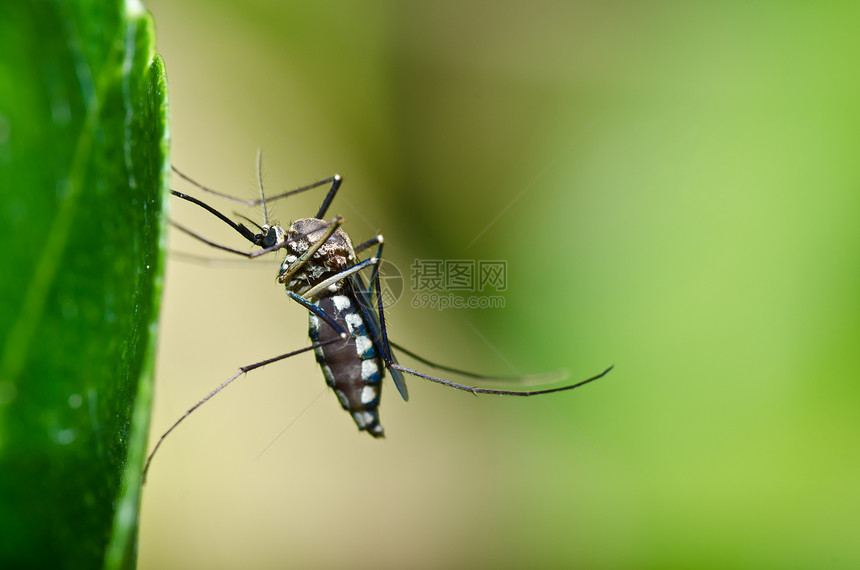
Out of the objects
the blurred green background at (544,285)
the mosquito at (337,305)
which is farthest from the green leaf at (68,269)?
the blurred green background at (544,285)

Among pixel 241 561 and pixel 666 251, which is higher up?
pixel 666 251

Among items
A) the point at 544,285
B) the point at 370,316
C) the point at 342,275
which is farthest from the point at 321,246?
the point at 544,285

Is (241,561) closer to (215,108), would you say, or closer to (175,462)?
(175,462)

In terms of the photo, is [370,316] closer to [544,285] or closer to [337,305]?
[337,305]

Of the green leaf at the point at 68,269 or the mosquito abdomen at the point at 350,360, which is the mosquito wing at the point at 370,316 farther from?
the green leaf at the point at 68,269

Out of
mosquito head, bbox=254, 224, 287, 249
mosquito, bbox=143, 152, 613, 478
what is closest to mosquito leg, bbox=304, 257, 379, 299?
mosquito, bbox=143, 152, 613, 478

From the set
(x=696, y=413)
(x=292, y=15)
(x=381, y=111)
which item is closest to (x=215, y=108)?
(x=292, y=15)
